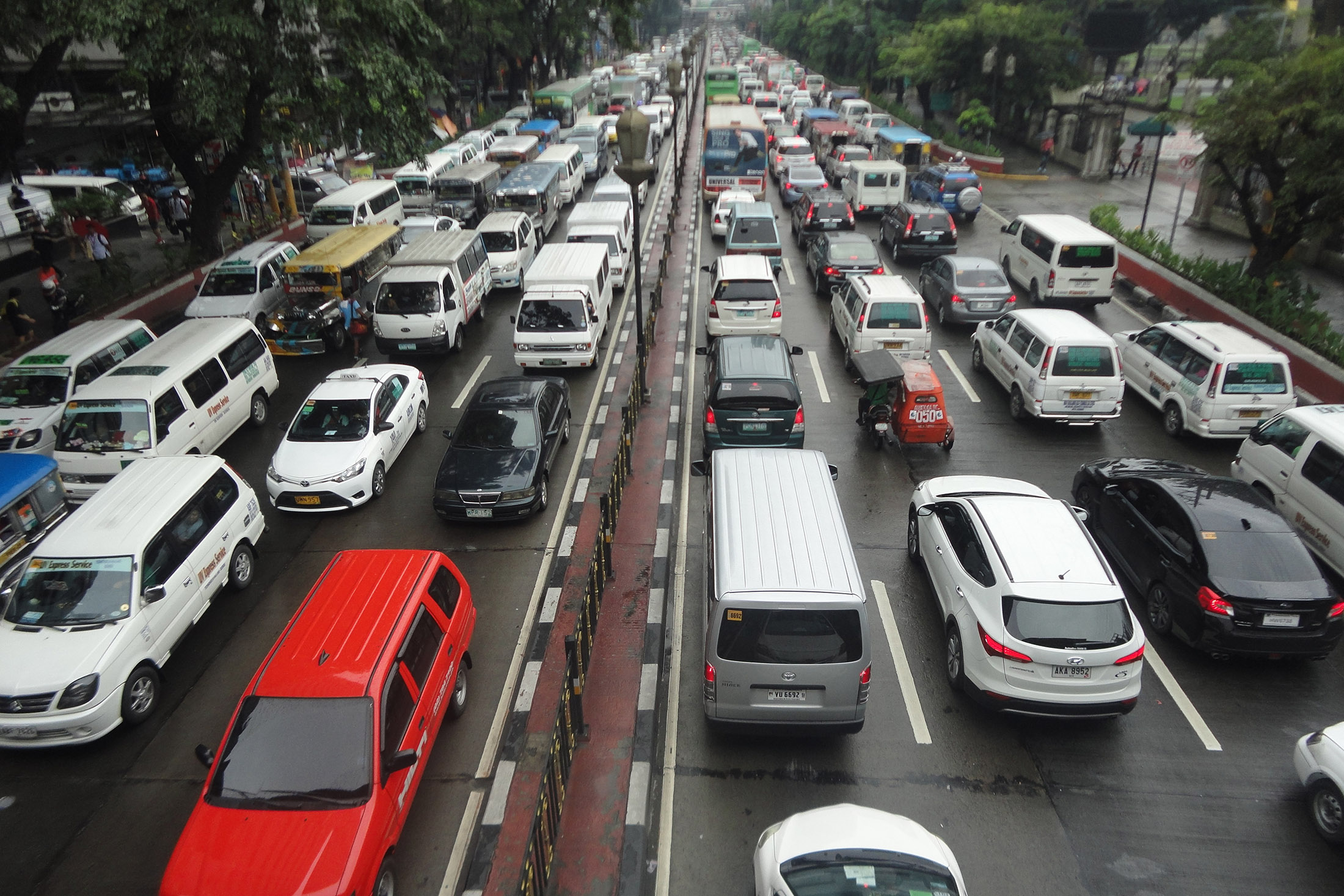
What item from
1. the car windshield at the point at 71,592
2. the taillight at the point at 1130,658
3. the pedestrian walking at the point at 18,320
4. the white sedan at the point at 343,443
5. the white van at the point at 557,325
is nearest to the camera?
the taillight at the point at 1130,658

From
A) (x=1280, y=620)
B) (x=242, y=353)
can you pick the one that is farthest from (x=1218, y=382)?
(x=242, y=353)

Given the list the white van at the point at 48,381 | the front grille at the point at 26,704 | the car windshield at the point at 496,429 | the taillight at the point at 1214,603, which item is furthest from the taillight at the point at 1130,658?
the white van at the point at 48,381

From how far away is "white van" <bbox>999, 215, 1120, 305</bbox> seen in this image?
19.1 m

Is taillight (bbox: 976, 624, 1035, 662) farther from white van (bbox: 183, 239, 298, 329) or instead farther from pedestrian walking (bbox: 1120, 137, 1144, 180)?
pedestrian walking (bbox: 1120, 137, 1144, 180)

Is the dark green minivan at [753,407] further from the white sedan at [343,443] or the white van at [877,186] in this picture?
the white van at [877,186]

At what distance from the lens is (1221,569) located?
8555mm

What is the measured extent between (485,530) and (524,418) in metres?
1.79

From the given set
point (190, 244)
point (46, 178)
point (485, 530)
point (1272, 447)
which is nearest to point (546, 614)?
point (485, 530)

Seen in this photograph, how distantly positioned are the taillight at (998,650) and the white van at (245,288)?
1691 cm

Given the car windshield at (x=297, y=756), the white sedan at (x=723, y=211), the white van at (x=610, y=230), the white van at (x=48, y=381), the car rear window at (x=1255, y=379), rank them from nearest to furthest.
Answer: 1. the car windshield at (x=297, y=756)
2. the white van at (x=48, y=381)
3. the car rear window at (x=1255, y=379)
4. the white van at (x=610, y=230)
5. the white sedan at (x=723, y=211)

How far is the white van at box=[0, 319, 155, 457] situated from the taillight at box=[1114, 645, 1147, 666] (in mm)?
14456

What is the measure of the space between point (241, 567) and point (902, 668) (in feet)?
27.3

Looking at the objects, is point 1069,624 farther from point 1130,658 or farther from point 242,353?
point 242,353

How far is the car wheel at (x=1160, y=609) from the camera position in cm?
920
